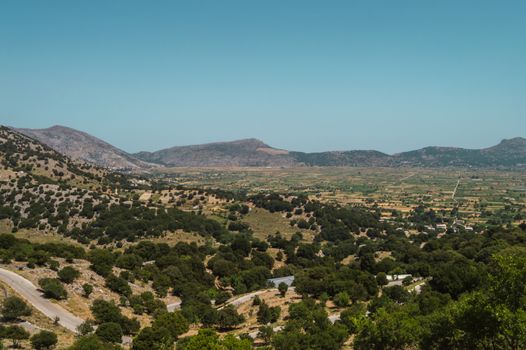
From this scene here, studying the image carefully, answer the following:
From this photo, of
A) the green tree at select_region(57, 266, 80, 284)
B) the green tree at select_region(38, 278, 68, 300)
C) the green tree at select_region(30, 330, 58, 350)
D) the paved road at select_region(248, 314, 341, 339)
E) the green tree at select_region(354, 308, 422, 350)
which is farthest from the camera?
the green tree at select_region(57, 266, 80, 284)

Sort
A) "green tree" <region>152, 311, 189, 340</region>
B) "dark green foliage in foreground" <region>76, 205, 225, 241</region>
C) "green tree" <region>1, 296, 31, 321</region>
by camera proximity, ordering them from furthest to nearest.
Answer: "dark green foliage in foreground" <region>76, 205, 225, 241</region>, "green tree" <region>152, 311, 189, 340</region>, "green tree" <region>1, 296, 31, 321</region>

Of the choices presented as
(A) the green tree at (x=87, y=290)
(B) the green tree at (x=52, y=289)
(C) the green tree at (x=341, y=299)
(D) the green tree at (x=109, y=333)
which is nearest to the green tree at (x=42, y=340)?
(D) the green tree at (x=109, y=333)

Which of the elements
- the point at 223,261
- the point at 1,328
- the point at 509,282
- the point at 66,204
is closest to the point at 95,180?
the point at 66,204

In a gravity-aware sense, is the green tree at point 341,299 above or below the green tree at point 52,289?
below

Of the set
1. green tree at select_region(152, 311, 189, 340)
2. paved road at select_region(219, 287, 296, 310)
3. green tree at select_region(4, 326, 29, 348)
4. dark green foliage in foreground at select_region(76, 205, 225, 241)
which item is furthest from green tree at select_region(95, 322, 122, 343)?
dark green foliage in foreground at select_region(76, 205, 225, 241)

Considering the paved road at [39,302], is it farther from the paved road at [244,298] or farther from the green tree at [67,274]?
the paved road at [244,298]

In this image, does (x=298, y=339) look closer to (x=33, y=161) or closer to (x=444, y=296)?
(x=444, y=296)

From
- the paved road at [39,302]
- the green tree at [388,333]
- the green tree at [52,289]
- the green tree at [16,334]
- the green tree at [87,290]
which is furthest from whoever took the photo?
the green tree at [87,290]

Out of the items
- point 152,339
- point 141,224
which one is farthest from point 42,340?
point 141,224

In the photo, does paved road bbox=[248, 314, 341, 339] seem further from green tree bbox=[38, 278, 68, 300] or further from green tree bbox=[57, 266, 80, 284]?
green tree bbox=[57, 266, 80, 284]
